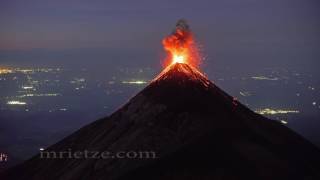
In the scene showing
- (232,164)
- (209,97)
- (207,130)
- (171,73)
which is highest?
(171,73)

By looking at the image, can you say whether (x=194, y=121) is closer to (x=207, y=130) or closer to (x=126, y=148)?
(x=207, y=130)

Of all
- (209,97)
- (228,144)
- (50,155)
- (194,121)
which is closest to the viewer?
(228,144)

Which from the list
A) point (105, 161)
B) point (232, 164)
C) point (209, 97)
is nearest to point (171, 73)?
point (209, 97)

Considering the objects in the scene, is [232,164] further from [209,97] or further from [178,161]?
[209,97]

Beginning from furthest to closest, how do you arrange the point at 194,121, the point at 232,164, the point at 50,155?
the point at 50,155 < the point at 194,121 < the point at 232,164

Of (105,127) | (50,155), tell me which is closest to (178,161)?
(105,127)

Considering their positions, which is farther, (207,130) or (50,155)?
(50,155)

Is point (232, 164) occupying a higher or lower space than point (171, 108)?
lower
